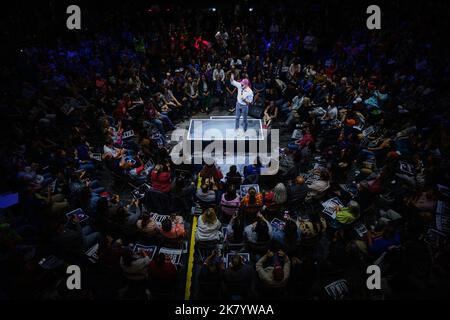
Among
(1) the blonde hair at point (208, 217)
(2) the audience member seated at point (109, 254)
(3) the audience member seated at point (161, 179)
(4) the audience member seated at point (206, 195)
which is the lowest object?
(2) the audience member seated at point (109, 254)

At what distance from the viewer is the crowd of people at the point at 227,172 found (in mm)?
4934

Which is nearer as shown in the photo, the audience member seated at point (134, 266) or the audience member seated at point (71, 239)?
the audience member seated at point (134, 266)

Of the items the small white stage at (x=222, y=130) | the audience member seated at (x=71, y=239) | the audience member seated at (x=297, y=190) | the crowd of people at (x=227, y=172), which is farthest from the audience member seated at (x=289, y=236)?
the small white stage at (x=222, y=130)

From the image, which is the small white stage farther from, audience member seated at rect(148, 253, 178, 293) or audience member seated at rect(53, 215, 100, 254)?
audience member seated at rect(148, 253, 178, 293)

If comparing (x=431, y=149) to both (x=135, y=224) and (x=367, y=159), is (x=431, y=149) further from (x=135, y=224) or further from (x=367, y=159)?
(x=135, y=224)

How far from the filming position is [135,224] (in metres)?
5.76

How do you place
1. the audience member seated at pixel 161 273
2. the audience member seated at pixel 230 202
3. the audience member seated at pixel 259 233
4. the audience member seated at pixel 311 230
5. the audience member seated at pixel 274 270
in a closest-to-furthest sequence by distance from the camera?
the audience member seated at pixel 161 273
the audience member seated at pixel 274 270
the audience member seated at pixel 259 233
the audience member seated at pixel 311 230
the audience member seated at pixel 230 202

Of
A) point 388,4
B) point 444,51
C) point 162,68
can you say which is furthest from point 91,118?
point 388,4

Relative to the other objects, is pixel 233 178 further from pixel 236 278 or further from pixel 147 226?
pixel 236 278

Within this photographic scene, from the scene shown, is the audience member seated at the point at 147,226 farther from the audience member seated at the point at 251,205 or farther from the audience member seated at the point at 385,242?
the audience member seated at the point at 385,242

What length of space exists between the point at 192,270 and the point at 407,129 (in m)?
6.09

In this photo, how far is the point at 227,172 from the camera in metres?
7.97

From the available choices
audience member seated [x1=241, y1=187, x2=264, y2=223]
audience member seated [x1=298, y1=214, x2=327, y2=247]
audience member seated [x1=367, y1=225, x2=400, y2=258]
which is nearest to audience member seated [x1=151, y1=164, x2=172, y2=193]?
audience member seated [x1=241, y1=187, x2=264, y2=223]

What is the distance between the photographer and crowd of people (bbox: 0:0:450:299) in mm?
4934
